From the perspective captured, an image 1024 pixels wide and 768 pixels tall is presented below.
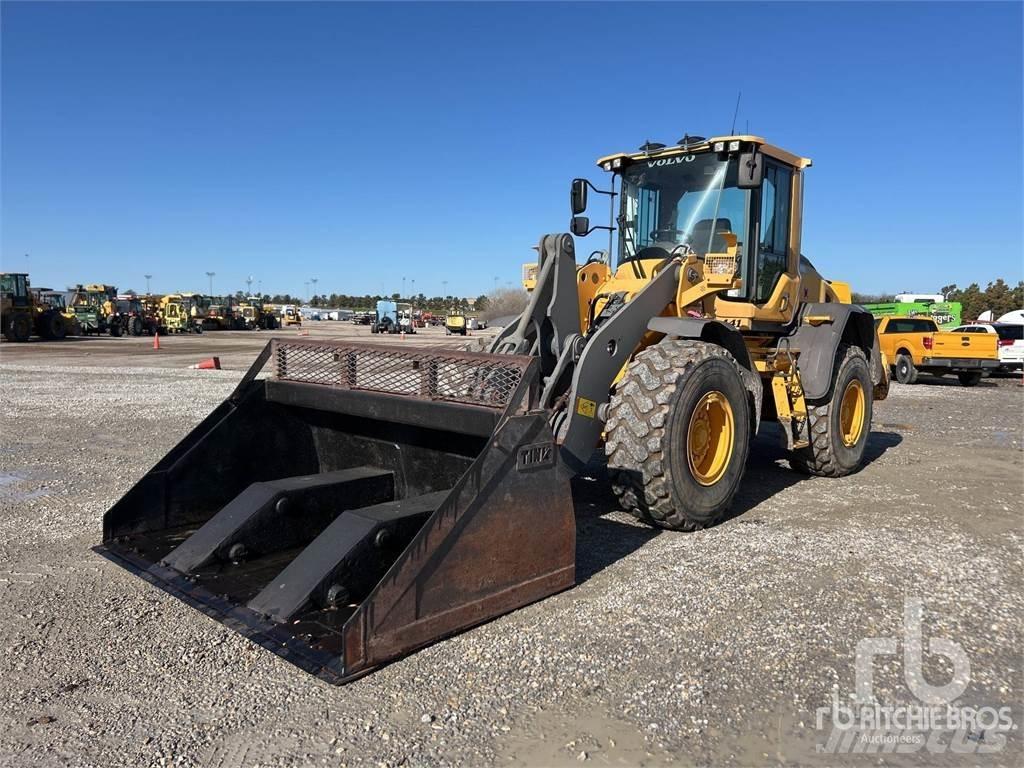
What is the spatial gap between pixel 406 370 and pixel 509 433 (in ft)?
3.83

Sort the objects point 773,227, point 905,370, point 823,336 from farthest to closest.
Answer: point 905,370 < point 823,336 < point 773,227

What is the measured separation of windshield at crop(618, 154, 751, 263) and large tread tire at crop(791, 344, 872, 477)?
1718 millimetres

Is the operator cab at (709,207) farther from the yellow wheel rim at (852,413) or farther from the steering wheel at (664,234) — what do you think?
the yellow wheel rim at (852,413)

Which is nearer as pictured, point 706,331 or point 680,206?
point 706,331

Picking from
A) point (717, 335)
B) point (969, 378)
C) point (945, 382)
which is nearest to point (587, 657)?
point (717, 335)

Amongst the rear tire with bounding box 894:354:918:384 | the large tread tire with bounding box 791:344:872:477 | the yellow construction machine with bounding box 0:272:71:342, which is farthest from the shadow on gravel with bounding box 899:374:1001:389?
the yellow construction machine with bounding box 0:272:71:342

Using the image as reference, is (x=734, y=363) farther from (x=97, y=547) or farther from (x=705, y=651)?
(x=97, y=547)

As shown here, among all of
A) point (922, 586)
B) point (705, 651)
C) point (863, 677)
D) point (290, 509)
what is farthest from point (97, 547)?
point (922, 586)

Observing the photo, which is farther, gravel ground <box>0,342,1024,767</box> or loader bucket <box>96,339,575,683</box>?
loader bucket <box>96,339,575,683</box>

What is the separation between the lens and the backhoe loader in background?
365 centimetres

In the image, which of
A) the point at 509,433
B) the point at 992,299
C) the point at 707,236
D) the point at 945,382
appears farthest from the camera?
the point at 992,299

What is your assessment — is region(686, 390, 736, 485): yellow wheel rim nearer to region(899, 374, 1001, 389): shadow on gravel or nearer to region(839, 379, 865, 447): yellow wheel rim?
→ region(839, 379, 865, 447): yellow wheel rim

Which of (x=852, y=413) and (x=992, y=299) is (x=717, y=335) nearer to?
(x=852, y=413)

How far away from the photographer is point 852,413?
26.5 ft
